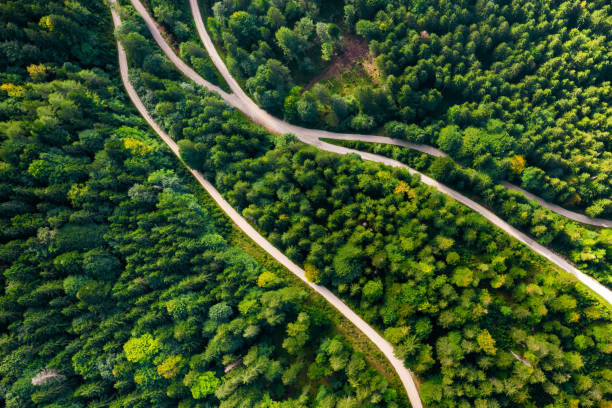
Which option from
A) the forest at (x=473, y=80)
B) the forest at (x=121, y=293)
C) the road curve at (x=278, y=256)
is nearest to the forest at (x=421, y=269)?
the road curve at (x=278, y=256)

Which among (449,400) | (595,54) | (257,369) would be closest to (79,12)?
(257,369)

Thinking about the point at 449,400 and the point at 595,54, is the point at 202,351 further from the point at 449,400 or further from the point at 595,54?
the point at 595,54

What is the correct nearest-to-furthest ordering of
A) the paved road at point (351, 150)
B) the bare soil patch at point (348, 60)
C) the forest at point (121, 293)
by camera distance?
the forest at point (121, 293) < the paved road at point (351, 150) < the bare soil patch at point (348, 60)

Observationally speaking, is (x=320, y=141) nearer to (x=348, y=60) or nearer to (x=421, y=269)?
(x=348, y=60)

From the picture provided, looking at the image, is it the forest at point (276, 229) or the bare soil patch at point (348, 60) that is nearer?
the forest at point (276, 229)

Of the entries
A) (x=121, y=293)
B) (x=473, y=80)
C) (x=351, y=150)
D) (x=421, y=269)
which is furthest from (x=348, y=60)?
(x=121, y=293)

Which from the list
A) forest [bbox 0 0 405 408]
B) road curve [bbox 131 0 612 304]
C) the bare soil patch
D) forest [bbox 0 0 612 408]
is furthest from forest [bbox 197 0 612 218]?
forest [bbox 0 0 405 408]

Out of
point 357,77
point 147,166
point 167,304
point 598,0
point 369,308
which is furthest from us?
point 357,77

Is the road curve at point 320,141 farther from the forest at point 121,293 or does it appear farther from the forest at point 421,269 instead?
the forest at point 121,293
